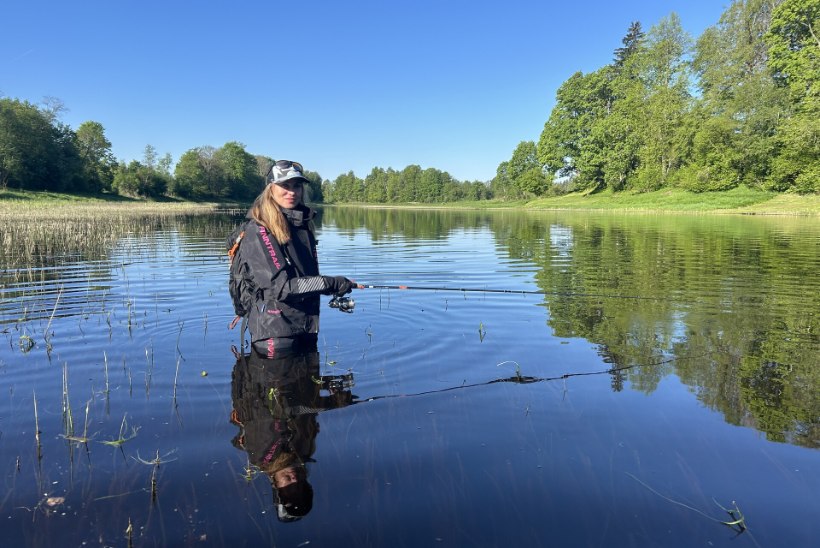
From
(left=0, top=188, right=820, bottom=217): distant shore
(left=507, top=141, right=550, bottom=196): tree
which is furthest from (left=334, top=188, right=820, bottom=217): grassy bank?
(left=507, top=141, right=550, bottom=196): tree

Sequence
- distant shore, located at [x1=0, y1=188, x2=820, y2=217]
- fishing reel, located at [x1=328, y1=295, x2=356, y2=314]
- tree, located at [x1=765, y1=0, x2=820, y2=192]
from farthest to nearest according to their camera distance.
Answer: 1. tree, located at [x1=765, y1=0, x2=820, y2=192]
2. distant shore, located at [x1=0, y1=188, x2=820, y2=217]
3. fishing reel, located at [x1=328, y1=295, x2=356, y2=314]

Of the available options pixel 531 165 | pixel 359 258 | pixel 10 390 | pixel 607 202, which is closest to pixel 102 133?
pixel 531 165

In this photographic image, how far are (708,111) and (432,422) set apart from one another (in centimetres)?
6601

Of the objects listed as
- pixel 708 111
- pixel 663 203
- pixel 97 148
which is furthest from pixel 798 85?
pixel 97 148

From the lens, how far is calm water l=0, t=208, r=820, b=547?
3.66 m

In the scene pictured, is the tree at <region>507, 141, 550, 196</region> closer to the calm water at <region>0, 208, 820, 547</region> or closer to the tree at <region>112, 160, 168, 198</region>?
the tree at <region>112, 160, 168, 198</region>

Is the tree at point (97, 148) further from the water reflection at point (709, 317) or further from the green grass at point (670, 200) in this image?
the water reflection at point (709, 317)

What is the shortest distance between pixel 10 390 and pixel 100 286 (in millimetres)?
7837

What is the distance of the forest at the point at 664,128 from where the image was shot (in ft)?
164

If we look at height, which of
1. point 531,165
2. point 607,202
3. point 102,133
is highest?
point 102,133

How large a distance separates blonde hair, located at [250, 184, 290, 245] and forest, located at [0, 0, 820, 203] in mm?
27241

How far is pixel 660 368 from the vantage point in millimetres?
6930

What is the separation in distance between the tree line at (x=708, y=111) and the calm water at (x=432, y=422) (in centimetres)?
4895

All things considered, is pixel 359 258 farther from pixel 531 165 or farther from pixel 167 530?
pixel 531 165
